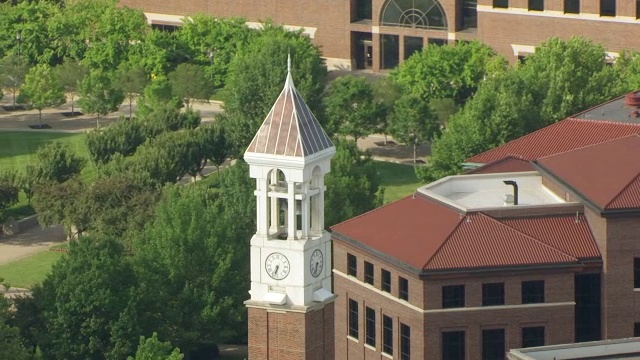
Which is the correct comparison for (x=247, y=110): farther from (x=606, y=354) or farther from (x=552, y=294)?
(x=606, y=354)

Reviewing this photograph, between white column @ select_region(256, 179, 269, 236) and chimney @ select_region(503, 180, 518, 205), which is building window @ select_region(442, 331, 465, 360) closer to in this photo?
chimney @ select_region(503, 180, 518, 205)

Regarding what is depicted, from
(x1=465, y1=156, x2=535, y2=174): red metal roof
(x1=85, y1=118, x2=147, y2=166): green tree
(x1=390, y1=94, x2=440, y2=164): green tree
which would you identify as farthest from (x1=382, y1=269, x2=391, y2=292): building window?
(x1=390, y1=94, x2=440, y2=164): green tree

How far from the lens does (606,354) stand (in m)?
89.9

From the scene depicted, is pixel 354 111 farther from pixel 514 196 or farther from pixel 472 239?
pixel 472 239

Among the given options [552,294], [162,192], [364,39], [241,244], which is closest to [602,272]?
[552,294]

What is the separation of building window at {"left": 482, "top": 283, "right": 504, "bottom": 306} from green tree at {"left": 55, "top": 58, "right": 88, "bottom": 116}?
63609mm

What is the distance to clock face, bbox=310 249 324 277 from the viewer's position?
86.9m

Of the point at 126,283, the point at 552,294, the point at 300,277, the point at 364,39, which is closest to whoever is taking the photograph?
the point at 300,277

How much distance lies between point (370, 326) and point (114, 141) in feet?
140

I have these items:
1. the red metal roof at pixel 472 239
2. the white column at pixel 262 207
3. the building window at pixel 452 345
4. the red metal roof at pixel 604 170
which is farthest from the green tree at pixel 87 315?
the white column at pixel 262 207

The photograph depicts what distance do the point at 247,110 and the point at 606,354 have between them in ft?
203

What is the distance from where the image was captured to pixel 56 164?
14262cm

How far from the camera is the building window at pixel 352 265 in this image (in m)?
109

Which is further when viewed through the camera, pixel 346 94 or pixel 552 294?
pixel 346 94
